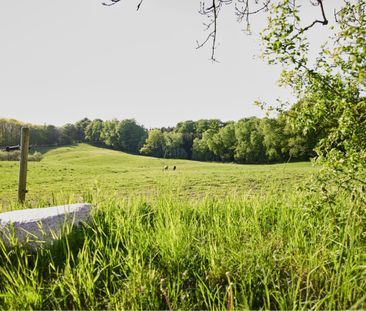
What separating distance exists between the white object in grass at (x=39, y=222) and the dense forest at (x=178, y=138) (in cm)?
3715

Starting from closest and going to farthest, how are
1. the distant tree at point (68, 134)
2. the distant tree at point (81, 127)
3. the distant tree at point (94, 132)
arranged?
the distant tree at point (68, 134), the distant tree at point (94, 132), the distant tree at point (81, 127)

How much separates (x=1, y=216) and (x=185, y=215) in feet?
9.83

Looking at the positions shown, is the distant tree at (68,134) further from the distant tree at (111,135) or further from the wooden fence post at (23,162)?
the wooden fence post at (23,162)

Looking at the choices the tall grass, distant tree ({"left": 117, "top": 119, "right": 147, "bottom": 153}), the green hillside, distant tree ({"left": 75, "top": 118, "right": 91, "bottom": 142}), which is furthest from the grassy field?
distant tree ({"left": 75, "top": 118, "right": 91, "bottom": 142})

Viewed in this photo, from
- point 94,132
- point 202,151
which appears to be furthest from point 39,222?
point 94,132

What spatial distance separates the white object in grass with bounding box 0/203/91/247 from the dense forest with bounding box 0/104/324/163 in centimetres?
3715

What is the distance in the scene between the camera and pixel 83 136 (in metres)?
113

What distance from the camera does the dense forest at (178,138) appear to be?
67.5 meters

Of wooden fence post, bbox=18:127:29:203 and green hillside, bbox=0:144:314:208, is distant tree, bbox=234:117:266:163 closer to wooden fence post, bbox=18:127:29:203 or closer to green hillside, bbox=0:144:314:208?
green hillside, bbox=0:144:314:208

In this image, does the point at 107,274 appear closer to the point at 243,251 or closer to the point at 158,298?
the point at 158,298

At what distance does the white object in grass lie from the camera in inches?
177

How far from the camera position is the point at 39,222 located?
4.69 meters

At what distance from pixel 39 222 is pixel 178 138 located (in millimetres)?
84143

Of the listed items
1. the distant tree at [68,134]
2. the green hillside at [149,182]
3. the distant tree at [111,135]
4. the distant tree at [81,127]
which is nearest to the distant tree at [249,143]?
the green hillside at [149,182]
